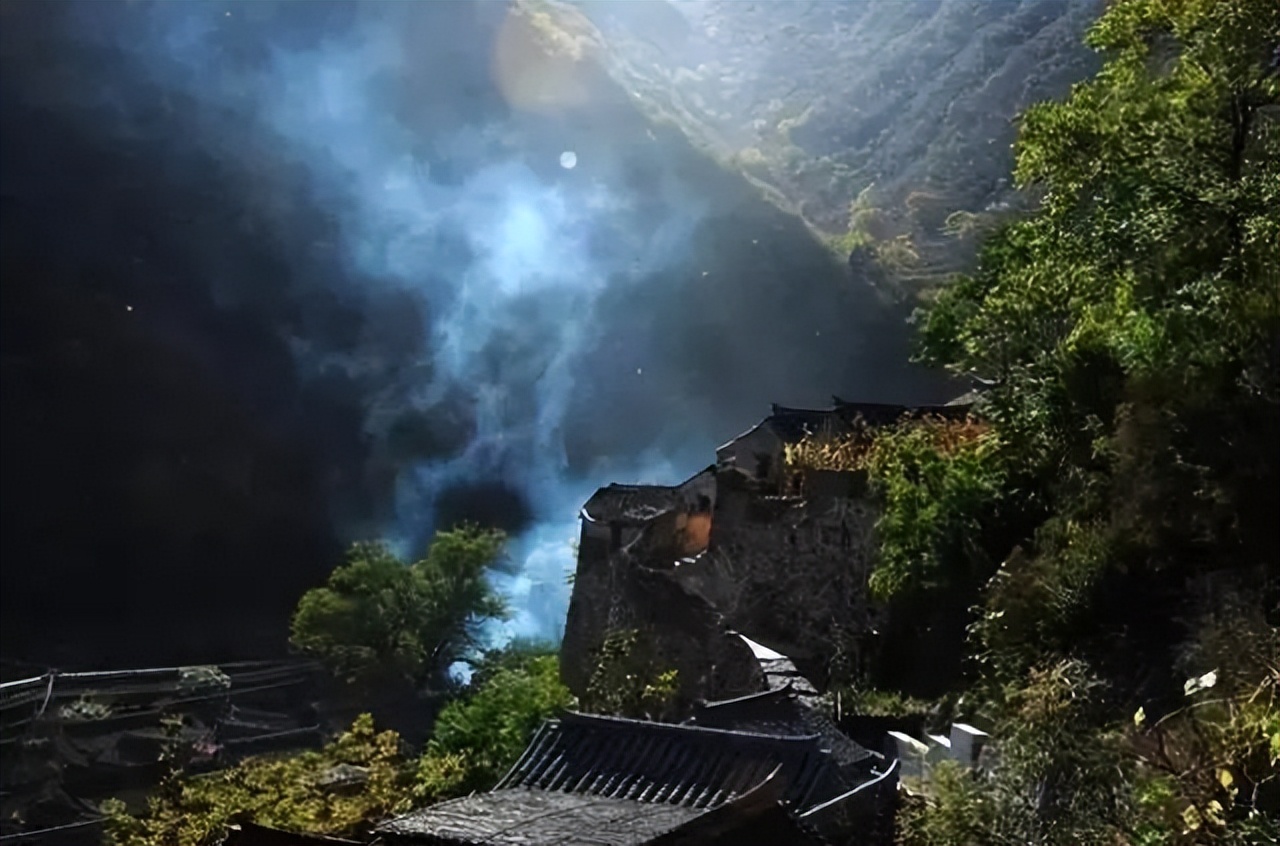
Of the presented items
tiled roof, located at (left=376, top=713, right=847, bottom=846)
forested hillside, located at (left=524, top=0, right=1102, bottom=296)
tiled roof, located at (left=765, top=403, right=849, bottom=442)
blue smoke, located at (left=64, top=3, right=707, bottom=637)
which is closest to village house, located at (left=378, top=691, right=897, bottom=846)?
tiled roof, located at (left=376, top=713, right=847, bottom=846)

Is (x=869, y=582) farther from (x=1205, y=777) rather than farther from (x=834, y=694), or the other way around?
(x=1205, y=777)

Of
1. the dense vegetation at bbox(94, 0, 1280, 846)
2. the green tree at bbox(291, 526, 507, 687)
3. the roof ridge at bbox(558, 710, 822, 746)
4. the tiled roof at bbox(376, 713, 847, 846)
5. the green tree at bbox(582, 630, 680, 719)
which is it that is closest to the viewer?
the tiled roof at bbox(376, 713, 847, 846)

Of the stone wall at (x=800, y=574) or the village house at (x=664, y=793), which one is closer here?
the village house at (x=664, y=793)

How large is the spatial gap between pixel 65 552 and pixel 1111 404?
28.9m

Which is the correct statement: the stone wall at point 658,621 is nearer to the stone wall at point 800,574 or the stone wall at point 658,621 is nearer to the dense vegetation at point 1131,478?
the stone wall at point 800,574

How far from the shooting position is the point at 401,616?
3002cm

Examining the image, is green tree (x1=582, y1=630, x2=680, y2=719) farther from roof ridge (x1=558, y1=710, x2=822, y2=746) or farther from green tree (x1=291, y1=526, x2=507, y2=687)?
green tree (x1=291, y1=526, x2=507, y2=687)

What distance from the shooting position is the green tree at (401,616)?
29406 millimetres

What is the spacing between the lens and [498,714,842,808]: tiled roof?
34.0 feet

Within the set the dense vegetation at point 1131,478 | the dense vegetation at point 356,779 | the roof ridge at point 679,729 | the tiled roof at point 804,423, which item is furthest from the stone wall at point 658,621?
the roof ridge at point 679,729

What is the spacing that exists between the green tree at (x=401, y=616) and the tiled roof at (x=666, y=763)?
1869cm

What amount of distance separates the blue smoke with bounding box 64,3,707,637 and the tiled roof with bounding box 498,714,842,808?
2637cm

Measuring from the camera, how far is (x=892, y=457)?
18.5 m

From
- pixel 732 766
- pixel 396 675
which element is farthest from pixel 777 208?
pixel 732 766
